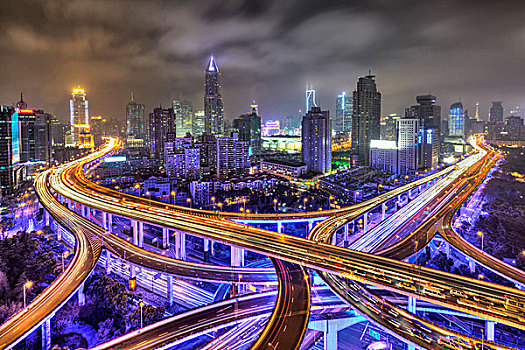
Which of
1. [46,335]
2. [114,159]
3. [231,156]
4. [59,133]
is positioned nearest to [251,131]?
[231,156]

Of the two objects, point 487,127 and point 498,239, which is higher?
point 487,127

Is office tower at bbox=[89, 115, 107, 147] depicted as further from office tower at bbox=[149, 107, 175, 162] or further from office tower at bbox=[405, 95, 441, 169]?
office tower at bbox=[405, 95, 441, 169]

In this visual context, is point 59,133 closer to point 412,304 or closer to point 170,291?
point 170,291

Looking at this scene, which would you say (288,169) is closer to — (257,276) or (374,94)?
(374,94)

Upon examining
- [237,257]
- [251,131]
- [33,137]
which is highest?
[251,131]

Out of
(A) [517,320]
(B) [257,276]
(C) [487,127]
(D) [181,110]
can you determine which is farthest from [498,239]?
(D) [181,110]

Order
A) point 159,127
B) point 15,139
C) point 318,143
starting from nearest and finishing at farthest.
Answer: point 15,139 < point 318,143 < point 159,127
